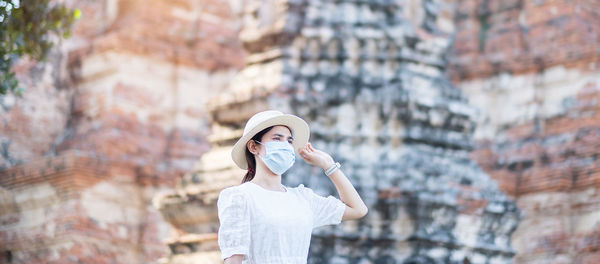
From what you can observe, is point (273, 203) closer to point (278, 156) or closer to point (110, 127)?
point (278, 156)

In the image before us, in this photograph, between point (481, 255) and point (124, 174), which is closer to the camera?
point (481, 255)

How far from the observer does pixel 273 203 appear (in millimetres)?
4398

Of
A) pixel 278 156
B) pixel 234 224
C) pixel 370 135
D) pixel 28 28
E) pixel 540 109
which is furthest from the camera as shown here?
pixel 540 109

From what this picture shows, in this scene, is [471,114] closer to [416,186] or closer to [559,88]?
[416,186]

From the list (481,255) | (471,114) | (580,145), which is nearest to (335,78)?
(471,114)

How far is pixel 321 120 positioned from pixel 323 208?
354 centimetres

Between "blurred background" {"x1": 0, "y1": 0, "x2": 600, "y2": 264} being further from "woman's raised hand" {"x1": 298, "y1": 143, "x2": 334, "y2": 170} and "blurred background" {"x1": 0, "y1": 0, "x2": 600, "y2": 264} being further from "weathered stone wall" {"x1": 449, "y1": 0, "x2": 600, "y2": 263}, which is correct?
"woman's raised hand" {"x1": 298, "y1": 143, "x2": 334, "y2": 170}

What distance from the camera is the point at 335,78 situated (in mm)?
8328

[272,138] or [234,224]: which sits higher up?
[272,138]

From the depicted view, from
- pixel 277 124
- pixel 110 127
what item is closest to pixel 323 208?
pixel 277 124

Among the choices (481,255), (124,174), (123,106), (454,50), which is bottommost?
(481,255)

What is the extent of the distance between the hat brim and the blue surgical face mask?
8 cm

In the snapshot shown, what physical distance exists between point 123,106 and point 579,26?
4.84 m

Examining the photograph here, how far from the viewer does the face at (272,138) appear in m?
4.59
